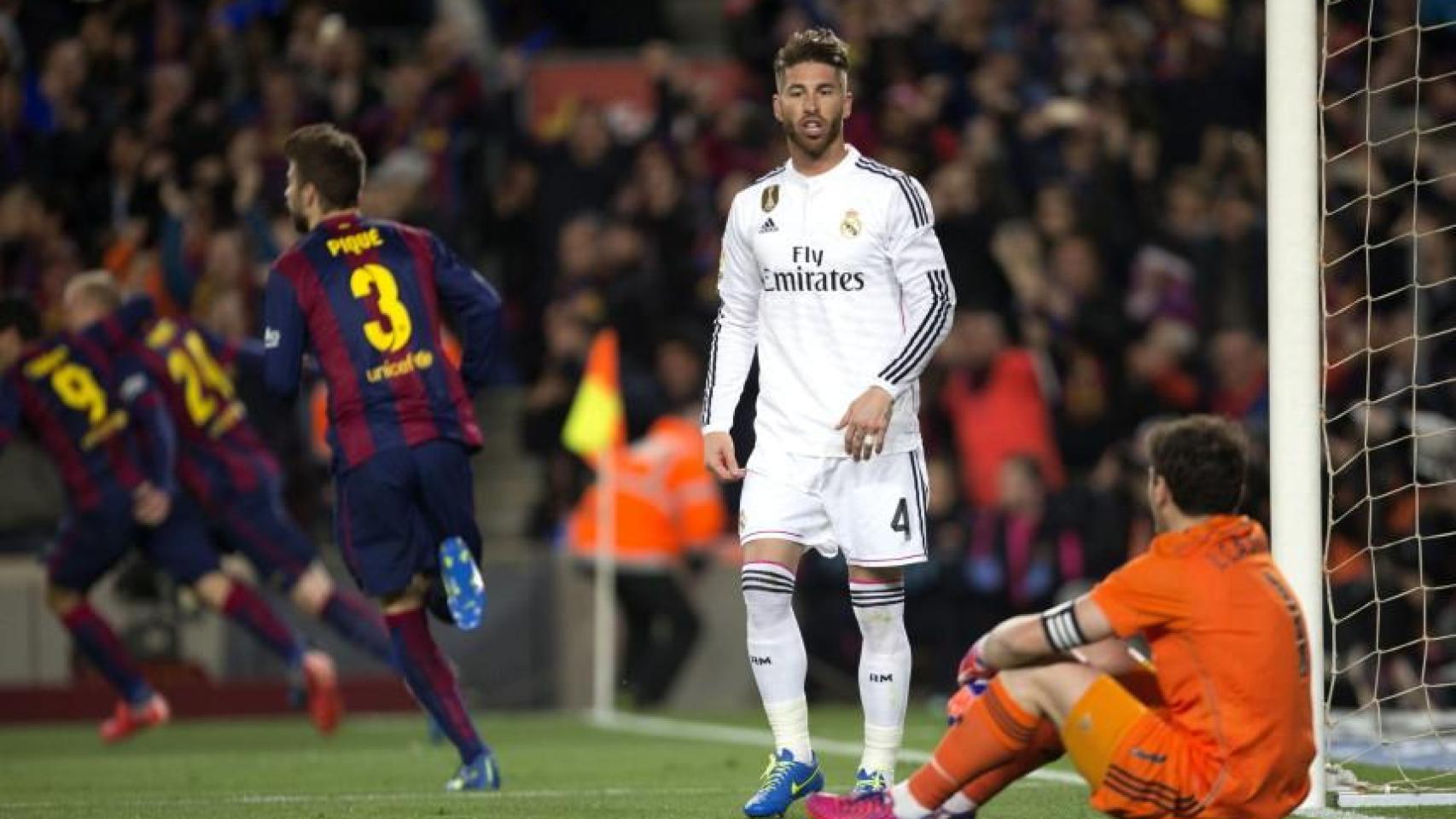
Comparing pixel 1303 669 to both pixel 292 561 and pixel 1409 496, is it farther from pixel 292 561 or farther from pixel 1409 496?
pixel 1409 496

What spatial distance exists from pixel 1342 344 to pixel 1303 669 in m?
9.80

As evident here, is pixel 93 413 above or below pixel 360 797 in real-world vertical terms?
above

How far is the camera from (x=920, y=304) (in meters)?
6.87

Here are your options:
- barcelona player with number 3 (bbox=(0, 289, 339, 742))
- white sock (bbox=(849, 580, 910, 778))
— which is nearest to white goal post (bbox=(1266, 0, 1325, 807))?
white sock (bbox=(849, 580, 910, 778))

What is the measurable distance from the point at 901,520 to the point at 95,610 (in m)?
6.02

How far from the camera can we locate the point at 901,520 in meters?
6.90

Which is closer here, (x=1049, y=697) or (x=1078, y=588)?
(x=1049, y=697)

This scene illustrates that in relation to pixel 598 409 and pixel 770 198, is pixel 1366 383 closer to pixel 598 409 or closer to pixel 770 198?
pixel 770 198

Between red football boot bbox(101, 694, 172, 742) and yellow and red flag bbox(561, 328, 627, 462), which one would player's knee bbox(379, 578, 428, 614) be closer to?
red football boot bbox(101, 694, 172, 742)

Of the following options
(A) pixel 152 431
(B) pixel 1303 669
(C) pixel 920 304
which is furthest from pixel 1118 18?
(B) pixel 1303 669

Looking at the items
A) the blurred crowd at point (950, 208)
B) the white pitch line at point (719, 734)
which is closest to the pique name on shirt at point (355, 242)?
the white pitch line at point (719, 734)

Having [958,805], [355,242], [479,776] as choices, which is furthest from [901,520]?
[355,242]

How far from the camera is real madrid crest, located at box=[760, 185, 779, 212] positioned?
706cm

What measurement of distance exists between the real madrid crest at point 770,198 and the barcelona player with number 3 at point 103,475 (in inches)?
205
